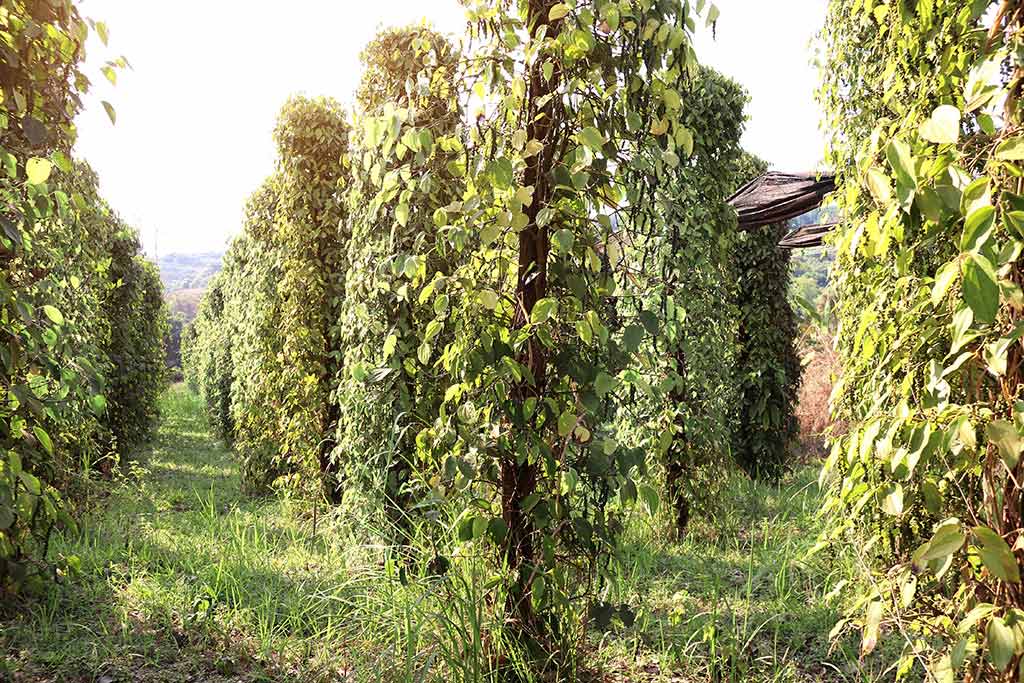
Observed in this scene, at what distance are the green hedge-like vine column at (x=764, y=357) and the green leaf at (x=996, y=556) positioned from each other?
6.08 m

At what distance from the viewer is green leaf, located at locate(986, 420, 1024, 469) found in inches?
48.6

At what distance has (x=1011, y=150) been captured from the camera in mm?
1184

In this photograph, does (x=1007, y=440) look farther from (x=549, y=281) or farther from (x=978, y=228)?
(x=549, y=281)

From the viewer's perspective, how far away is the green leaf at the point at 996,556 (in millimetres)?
1202

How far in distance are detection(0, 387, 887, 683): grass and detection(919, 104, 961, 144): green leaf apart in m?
1.66

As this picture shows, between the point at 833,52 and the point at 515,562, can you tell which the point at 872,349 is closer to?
the point at 515,562

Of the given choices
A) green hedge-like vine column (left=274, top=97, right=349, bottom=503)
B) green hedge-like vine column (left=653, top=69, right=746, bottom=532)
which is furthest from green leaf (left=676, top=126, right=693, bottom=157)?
green hedge-like vine column (left=274, top=97, right=349, bottom=503)

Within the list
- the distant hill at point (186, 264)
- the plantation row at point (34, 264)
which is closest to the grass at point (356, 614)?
the plantation row at point (34, 264)

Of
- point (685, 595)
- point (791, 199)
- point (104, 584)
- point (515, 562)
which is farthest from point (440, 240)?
point (791, 199)

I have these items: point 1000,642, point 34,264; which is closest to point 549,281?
point 1000,642

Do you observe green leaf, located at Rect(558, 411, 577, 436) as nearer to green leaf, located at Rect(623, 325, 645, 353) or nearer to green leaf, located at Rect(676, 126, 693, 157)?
green leaf, located at Rect(623, 325, 645, 353)

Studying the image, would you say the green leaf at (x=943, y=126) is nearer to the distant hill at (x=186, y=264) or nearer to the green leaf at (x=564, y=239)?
the green leaf at (x=564, y=239)

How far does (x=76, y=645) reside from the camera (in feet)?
9.65

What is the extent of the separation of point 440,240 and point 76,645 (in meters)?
2.36
